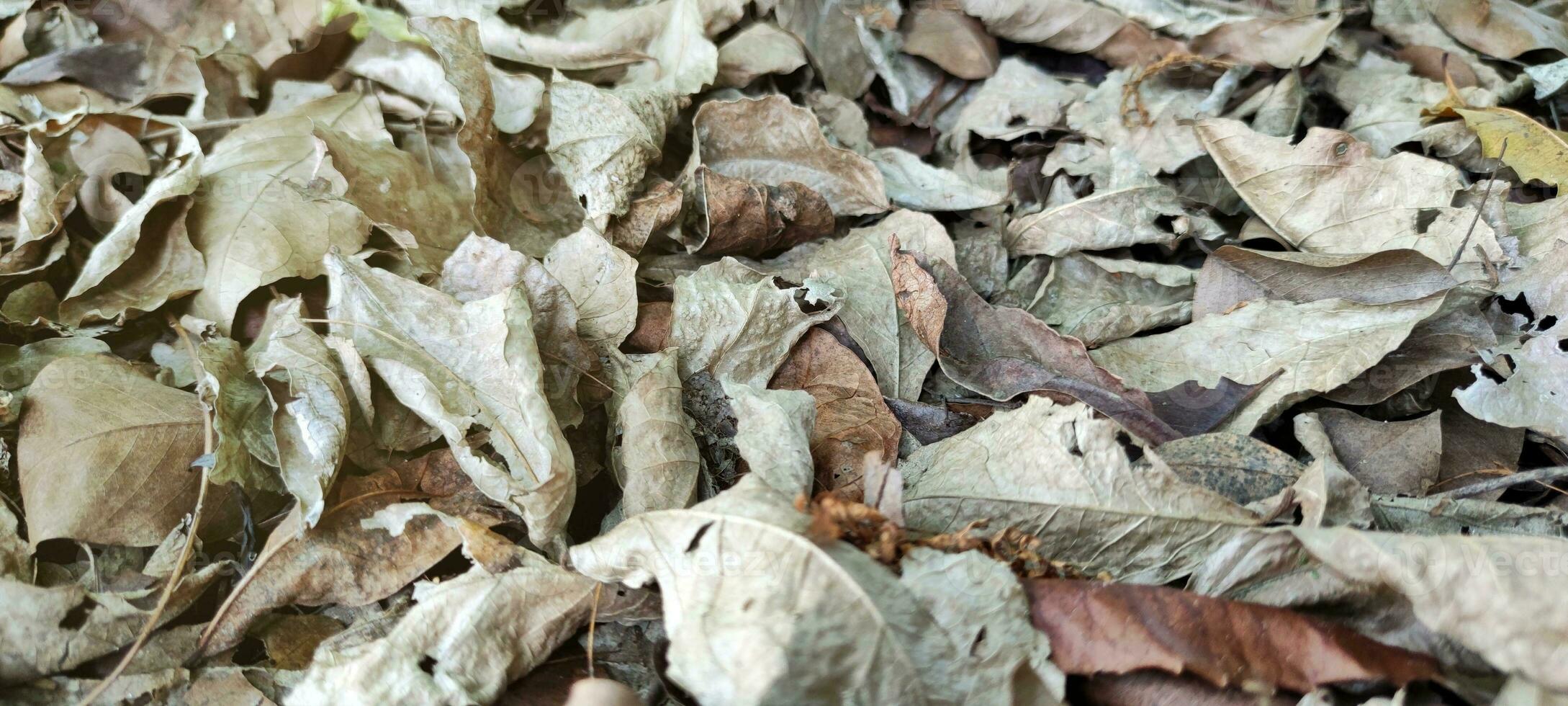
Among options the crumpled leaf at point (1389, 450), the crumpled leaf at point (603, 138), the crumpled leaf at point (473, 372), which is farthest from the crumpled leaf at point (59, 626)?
the crumpled leaf at point (1389, 450)

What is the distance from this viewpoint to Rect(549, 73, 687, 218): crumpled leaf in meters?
1.71

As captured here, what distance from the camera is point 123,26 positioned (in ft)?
6.80

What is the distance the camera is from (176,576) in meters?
1.30

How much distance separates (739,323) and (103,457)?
3.30 feet

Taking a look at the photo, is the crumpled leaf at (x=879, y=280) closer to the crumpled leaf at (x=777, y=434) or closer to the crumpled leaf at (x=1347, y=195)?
the crumpled leaf at (x=777, y=434)

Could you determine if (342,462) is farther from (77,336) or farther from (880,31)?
(880,31)

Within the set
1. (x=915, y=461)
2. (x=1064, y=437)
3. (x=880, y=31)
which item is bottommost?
(x=915, y=461)

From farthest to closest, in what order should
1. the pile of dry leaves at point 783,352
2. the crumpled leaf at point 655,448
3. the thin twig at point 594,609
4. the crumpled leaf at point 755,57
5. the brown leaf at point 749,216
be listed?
1. the crumpled leaf at point 755,57
2. the brown leaf at point 749,216
3. the crumpled leaf at point 655,448
4. the thin twig at point 594,609
5. the pile of dry leaves at point 783,352

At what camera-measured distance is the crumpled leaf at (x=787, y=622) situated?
3.17 ft

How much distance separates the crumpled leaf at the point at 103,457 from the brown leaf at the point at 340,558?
0.19 meters

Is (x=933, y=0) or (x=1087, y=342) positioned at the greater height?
(x=933, y=0)

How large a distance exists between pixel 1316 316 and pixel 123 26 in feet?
8.56

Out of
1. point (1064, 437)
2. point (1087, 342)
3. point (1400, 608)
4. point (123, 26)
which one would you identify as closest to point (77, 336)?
point (123, 26)

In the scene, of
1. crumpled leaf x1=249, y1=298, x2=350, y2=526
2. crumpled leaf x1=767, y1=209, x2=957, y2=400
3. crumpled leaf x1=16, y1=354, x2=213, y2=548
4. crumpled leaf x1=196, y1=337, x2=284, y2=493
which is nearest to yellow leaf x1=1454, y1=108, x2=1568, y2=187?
crumpled leaf x1=767, y1=209, x2=957, y2=400
